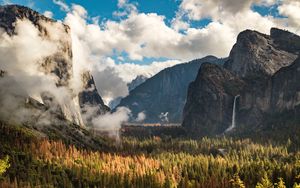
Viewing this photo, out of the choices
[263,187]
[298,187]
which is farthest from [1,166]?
[298,187]

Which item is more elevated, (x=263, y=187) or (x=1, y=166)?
(x=1, y=166)

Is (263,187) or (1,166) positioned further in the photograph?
(1,166)

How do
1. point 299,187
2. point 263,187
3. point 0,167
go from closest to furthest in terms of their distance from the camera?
point 299,187, point 263,187, point 0,167

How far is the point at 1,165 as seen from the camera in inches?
6097

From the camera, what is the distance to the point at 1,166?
153 m

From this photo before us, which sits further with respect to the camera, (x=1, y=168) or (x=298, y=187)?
(x=1, y=168)

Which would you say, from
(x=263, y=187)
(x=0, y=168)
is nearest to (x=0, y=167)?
(x=0, y=168)

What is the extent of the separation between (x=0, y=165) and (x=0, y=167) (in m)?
7.44

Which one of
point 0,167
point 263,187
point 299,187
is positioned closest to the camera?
point 299,187

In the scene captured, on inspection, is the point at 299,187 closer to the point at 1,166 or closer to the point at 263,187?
the point at 263,187

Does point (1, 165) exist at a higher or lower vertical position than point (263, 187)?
higher

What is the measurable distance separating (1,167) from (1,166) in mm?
2917

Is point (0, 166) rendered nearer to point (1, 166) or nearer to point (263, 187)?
point (1, 166)

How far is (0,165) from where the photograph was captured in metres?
155
